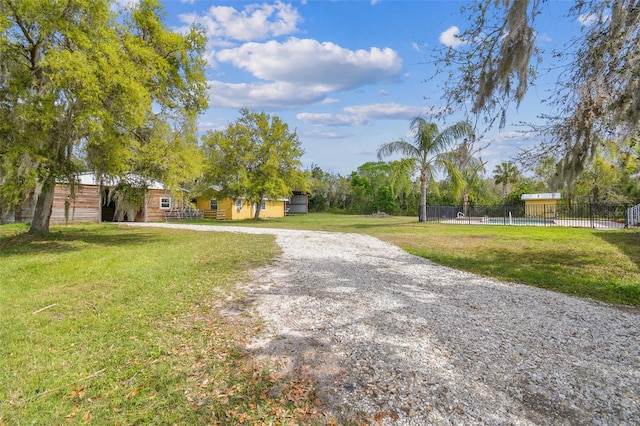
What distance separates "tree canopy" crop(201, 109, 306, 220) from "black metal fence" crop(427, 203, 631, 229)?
11.2 metres

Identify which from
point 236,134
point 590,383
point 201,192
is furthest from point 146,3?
point 201,192

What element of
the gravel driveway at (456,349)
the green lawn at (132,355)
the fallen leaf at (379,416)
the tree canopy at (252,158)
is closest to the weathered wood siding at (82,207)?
the tree canopy at (252,158)

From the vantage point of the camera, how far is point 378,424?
2266mm

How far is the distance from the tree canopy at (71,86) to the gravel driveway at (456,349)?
6.41 m

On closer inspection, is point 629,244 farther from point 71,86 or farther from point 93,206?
point 93,206

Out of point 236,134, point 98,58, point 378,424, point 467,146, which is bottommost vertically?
point 378,424

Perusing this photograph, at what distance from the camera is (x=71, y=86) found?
8125 millimetres

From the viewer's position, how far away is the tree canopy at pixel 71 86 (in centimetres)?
795

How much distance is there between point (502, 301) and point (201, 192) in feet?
81.0

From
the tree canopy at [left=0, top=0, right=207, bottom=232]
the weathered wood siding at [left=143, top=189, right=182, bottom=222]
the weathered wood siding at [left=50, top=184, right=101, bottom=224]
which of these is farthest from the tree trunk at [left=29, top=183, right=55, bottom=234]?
the weathered wood siding at [left=143, top=189, right=182, bottom=222]

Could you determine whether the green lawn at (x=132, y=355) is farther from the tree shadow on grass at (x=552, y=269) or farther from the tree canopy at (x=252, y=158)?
the tree canopy at (x=252, y=158)

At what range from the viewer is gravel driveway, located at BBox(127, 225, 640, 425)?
2431 millimetres

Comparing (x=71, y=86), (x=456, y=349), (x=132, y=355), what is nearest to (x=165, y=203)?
(x=71, y=86)

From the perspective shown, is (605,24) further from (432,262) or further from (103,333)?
(103,333)
